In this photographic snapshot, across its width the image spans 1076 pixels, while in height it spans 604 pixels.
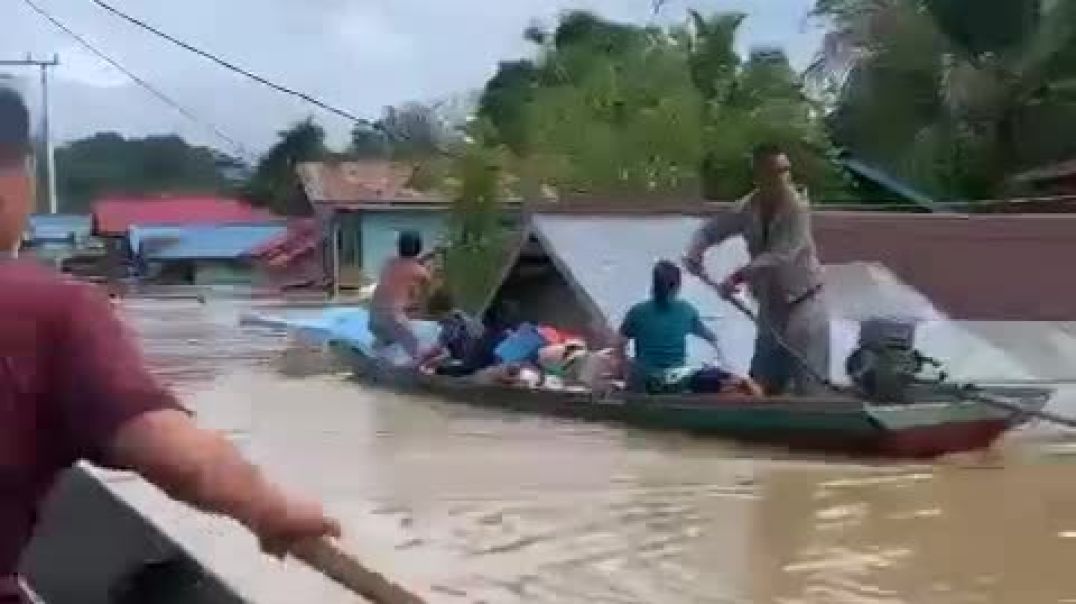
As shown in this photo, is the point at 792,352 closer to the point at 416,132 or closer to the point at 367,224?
the point at 416,132

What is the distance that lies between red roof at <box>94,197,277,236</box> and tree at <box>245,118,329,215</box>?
2.44 ft

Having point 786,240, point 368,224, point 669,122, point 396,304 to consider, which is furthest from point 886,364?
point 368,224

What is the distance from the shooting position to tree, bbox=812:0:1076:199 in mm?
24312

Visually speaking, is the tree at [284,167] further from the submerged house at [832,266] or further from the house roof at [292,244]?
the submerged house at [832,266]

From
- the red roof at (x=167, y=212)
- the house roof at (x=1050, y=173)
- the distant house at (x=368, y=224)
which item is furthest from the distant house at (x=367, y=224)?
the house roof at (x=1050, y=173)

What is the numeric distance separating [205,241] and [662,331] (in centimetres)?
5095

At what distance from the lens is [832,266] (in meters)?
15.2

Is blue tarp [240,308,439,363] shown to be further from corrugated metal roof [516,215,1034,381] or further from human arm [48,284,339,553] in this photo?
human arm [48,284,339,553]

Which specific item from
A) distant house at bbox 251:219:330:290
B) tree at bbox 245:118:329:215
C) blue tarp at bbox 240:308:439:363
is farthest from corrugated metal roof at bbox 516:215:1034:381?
tree at bbox 245:118:329:215

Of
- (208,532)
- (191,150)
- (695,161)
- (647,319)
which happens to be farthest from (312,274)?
(208,532)

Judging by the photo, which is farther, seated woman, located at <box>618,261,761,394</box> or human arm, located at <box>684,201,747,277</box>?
seated woman, located at <box>618,261,761,394</box>

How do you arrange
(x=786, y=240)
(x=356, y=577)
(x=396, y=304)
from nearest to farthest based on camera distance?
1. (x=356, y=577)
2. (x=786, y=240)
3. (x=396, y=304)

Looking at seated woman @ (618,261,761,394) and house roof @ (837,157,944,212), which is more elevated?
house roof @ (837,157,944,212)

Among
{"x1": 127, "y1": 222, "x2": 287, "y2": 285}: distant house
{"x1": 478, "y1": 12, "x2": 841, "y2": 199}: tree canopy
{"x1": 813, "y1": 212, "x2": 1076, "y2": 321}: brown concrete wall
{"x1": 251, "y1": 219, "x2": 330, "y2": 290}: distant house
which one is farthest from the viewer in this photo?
{"x1": 127, "y1": 222, "x2": 287, "y2": 285}: distant house
